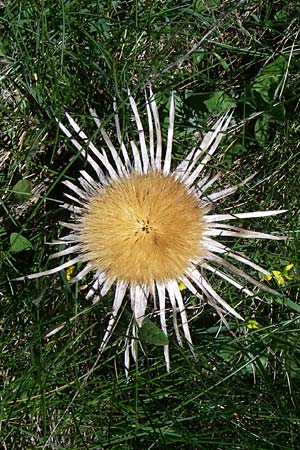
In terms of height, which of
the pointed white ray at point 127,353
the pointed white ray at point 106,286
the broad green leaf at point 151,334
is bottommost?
the pointed white ray at point 127,353

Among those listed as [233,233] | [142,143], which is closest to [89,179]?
[142,143]

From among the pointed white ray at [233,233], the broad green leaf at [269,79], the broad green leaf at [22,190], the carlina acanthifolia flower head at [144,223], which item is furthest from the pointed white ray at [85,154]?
the broad green leaf at [269,79]

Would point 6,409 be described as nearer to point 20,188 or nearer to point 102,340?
point 102,340

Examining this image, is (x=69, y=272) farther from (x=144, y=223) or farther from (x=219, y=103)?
(x=219, y=103)

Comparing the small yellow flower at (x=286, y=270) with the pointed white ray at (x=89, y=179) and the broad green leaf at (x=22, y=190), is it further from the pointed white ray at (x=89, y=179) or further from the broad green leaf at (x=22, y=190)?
the broad green leaf at (x=22, y=190)

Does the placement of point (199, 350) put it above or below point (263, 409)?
above

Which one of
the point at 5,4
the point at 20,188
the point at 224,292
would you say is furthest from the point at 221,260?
the point at 5,4

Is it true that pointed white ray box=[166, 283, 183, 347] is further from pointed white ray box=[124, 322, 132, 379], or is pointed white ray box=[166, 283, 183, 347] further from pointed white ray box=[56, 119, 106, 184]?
pointed white ray box=[56, 119, 106, 184]
